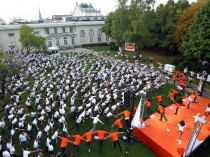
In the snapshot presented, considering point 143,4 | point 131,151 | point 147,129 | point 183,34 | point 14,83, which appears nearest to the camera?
point 131,151

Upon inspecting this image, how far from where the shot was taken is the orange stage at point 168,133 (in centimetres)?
939

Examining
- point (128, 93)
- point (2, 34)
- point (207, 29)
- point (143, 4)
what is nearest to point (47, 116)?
point (128, 93)

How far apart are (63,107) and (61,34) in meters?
35.5

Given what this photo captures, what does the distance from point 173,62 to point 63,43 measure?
92.1 feet

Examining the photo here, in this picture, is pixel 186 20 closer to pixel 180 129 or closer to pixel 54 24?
pixel 180 129

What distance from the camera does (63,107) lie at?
1188 cm

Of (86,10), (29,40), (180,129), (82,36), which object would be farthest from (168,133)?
(86,10)

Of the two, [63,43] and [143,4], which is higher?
[143,4]

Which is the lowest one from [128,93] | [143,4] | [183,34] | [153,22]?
[128,93]

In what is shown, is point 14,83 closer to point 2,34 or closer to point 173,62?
point 173,62

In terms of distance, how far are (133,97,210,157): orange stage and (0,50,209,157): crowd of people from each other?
932 mm

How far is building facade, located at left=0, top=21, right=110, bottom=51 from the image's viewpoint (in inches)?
1547

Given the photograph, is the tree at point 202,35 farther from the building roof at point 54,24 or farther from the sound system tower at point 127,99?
the building roof at point 54,24

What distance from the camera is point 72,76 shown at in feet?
63.1
